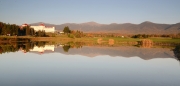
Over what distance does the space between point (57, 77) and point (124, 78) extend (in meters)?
Answer: 3.38

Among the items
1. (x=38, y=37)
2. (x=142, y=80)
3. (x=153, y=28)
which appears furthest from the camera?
(x=153, y=28)

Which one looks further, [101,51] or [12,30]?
[12,30]

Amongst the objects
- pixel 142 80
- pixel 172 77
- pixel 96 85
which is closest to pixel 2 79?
pixel 96 85

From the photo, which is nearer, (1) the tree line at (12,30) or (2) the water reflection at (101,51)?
(2) the water reflection at (101,51)

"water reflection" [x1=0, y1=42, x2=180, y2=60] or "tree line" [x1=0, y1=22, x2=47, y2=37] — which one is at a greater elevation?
"tree line" [x1=0, y1=22, x2=47, y2=37]

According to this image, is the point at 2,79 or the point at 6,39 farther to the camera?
the point at 6,39

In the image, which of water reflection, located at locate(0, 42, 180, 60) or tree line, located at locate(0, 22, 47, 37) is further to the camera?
tree line, located at locate(0, 22, 47, 37)

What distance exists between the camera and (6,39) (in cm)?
4822

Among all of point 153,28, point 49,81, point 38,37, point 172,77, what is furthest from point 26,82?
point 153,28

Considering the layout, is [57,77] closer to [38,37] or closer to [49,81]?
[49,81]

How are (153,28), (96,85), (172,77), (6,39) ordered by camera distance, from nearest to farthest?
(96,85) → (172,77) → (6,39) → (153,28)

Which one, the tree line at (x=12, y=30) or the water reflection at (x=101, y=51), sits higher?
the tree line at (x=12, y=30)

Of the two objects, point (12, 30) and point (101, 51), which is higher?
point (12, 30)

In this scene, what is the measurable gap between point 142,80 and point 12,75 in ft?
21.4
